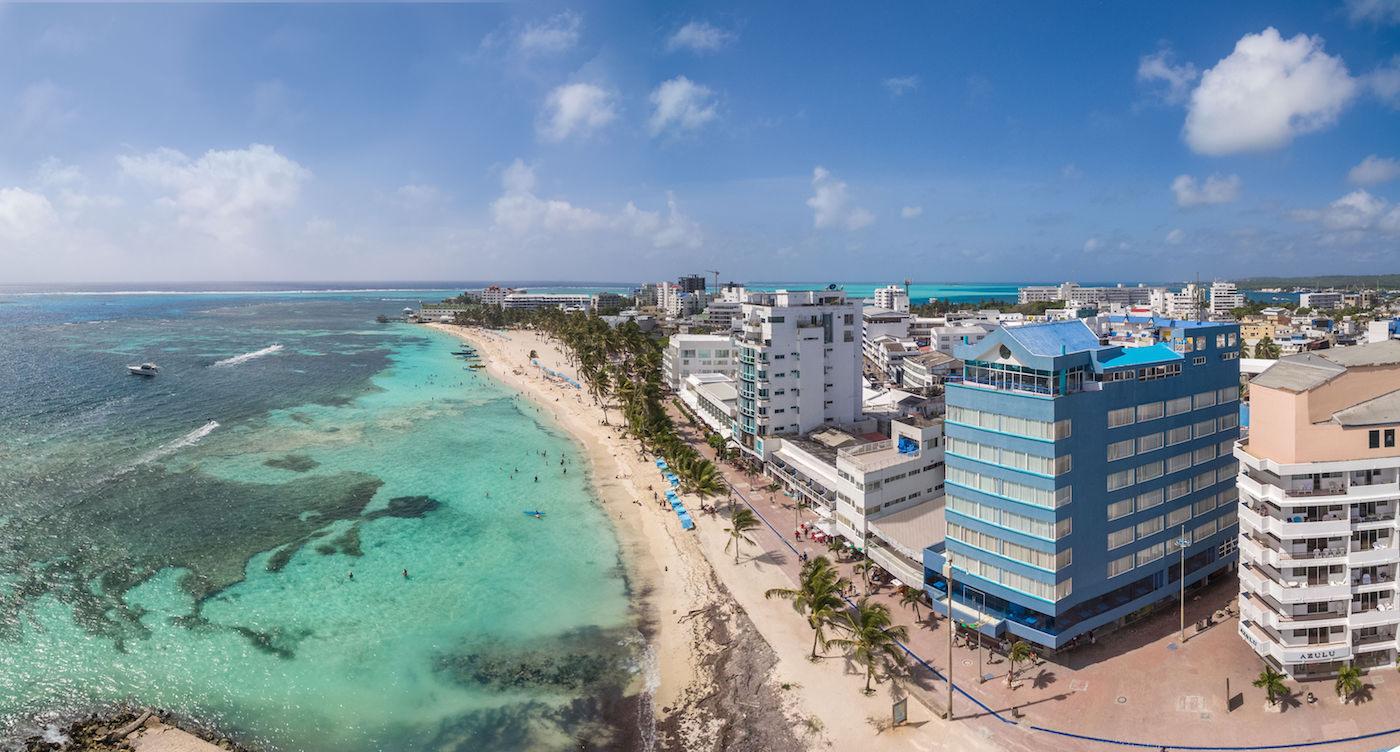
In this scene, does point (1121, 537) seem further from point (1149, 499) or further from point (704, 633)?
point (704, 633)

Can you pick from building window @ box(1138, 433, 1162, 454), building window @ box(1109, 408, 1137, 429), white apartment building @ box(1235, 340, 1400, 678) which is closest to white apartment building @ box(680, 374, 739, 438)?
building window @ box(1138, 433, 1162, 454)

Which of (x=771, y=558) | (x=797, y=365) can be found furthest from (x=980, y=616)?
(x=797, y=365)

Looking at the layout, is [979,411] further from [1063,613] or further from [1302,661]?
[1302,661]

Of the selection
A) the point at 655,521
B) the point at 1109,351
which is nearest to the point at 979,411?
the point at 1109,351

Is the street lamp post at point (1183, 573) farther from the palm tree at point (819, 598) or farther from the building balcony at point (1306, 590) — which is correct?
the palm tree at point (819, 598)

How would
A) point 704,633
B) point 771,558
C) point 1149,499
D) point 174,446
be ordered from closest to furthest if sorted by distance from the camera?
point 1149,499 → point 704,633 → point 771,558 → point 174,446

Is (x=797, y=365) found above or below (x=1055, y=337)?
below
